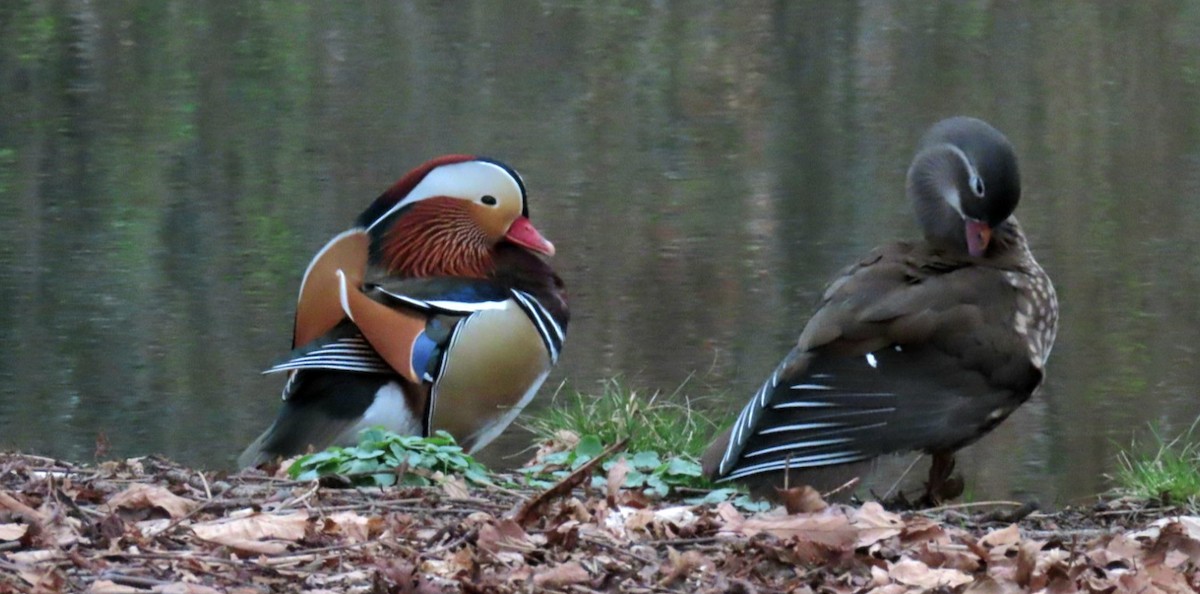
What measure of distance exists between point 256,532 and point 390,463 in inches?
33.3

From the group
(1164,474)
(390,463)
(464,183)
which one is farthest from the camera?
(464,183)

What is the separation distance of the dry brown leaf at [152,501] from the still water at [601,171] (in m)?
2.07

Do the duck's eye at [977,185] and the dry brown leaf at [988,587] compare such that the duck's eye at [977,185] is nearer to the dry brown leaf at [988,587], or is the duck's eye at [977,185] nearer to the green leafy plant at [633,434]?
the green leafy plant at [633,434]

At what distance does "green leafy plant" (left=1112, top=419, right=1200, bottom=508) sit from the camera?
447 centimetres

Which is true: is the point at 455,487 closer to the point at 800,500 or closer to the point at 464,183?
the point at 800,500

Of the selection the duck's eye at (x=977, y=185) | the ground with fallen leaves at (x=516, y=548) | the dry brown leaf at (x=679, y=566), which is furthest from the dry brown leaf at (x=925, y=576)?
the duck's eye at (x=977, y=185)

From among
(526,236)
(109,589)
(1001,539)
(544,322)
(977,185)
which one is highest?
(977,185)

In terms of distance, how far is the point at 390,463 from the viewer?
411 cm

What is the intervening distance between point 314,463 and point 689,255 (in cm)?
188

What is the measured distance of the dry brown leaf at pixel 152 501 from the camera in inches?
138

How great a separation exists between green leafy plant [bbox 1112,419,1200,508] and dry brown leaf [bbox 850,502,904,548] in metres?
1.34

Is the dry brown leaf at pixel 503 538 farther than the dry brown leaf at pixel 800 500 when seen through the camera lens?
No

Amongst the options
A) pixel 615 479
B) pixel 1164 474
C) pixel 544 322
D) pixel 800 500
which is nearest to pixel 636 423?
pixel 544 322

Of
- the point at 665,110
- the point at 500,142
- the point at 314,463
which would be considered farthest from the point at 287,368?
the point at 665,110
